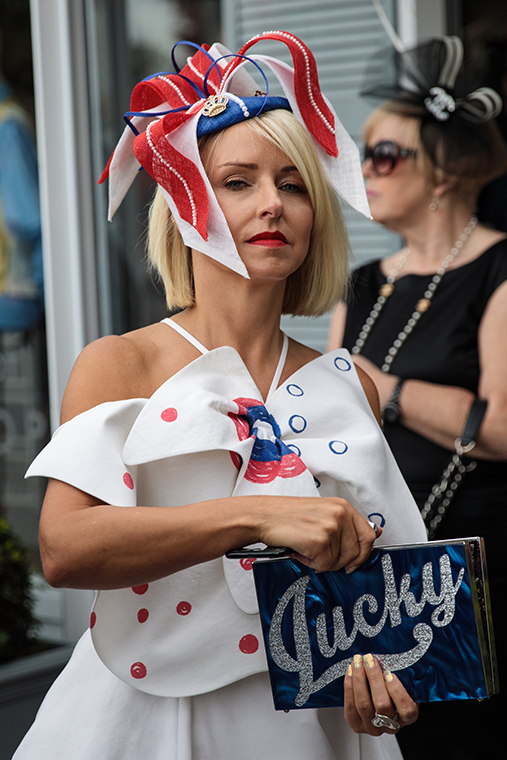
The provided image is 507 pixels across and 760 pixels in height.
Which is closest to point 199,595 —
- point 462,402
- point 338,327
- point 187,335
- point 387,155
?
point 187,335

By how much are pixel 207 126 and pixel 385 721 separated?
3.01 ft

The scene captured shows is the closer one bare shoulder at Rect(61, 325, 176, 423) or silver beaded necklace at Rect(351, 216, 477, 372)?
bare shoulder at Rect(61, 325, 176, 423)

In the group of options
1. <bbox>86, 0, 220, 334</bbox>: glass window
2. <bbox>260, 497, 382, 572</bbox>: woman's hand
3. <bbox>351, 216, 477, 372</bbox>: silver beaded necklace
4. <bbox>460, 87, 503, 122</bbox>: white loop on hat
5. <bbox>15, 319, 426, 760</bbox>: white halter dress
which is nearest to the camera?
<bbox>260, 497, 382, 572</bbox>: woman's hand

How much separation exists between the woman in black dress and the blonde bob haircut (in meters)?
0.63

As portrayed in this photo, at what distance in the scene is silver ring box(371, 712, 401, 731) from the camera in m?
1.05

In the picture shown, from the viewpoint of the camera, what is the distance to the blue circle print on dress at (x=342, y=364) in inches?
53.8

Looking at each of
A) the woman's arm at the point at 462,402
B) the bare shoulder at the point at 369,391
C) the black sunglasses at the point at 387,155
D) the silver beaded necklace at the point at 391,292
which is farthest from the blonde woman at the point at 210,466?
the black sunglasses at the point at 387,155

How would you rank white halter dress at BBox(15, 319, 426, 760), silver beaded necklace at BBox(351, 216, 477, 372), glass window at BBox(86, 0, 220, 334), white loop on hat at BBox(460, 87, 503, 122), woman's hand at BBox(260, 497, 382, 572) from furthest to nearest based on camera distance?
glass window at BBox(86, 0, 220, 334) → white loop on hat at BBox(460, 87, 503, 122) → silver beaded necklace at BBox(351, 216, 477, 372) → white halter dress at BBox(15, 319, 426, 760) → woman's hand at BBox(260, 497, 382, 572)

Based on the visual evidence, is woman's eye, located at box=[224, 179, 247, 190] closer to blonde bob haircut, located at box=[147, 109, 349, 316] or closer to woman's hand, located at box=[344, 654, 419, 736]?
blonde bob haircut, located at box=[147, 109, 349, 316]

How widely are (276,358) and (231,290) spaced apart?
16 cm

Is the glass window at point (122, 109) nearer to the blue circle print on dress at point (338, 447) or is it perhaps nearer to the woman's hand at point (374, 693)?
the blue circle print on dress at point (338, 447)

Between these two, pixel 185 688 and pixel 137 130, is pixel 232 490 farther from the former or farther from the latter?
pixel 137 130

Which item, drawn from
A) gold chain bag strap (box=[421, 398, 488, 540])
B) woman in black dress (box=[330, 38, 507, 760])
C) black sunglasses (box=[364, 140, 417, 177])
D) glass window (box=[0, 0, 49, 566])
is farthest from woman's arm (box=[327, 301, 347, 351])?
glass window (box=[0, 0, 49, 566])

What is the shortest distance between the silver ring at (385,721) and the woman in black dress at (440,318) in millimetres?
974
